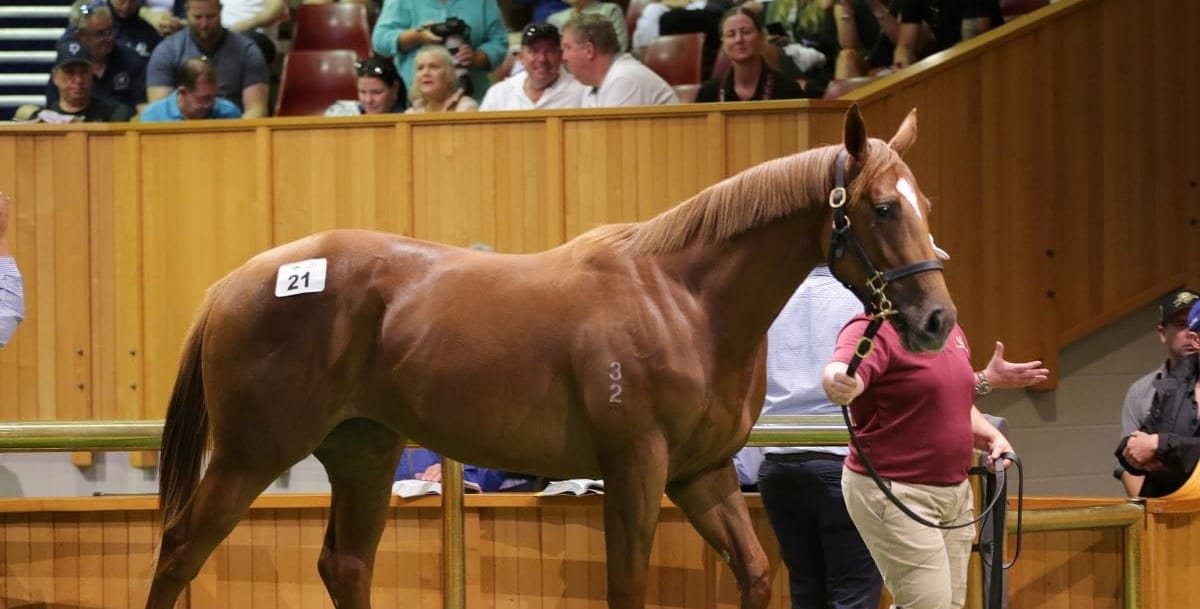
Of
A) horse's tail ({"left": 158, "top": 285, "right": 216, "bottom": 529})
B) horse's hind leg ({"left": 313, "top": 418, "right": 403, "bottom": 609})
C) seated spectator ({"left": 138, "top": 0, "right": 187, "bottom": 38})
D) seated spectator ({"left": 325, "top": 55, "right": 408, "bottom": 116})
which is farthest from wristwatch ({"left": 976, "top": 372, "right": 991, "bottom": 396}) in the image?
seated spectator ({"left": 138, "top": 0, "right": 187, "bottom": 38})

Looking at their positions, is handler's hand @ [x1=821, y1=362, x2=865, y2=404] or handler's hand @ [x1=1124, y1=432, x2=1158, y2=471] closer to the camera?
handler's hand @ [x1=821, y1=362, x2=865, y2=404]

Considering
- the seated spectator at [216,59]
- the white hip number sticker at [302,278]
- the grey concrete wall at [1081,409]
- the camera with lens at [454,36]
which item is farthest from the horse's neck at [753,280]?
the seated spectator at [216,59]

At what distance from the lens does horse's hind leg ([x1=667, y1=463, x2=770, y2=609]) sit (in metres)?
3.87

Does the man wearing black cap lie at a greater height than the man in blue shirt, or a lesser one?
lesser

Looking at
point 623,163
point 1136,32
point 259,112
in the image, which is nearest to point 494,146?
point 623,163

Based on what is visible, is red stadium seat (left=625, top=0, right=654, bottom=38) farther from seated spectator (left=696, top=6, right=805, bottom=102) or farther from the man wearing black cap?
the man wearing black cap

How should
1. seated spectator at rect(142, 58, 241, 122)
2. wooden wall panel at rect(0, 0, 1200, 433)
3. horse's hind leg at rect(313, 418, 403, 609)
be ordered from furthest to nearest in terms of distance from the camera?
seated spectator at rect(142, 58, 241, 122) < wooden wall panel at rect(0, 0, 1200, 433) < horse's hind leg at rect(313, 418, 403, 609)

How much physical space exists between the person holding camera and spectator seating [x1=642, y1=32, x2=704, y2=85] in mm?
949

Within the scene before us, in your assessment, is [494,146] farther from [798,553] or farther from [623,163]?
[798,553]

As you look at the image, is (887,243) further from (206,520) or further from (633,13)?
(633,13)

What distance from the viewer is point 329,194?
7.63 metres

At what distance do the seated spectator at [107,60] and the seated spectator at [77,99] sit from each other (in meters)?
0.08

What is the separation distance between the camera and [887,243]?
3537 mm

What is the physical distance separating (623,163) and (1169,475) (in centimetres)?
306
